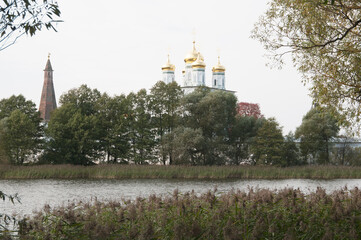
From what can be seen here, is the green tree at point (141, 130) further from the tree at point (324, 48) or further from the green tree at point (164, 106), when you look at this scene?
the tree at point (324, 48)

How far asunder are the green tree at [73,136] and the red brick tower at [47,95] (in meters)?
27.0

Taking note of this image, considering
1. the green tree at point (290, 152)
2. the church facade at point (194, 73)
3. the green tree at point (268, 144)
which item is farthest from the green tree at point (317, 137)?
the church facade at point (194, 73)

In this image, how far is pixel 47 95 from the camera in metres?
71.6

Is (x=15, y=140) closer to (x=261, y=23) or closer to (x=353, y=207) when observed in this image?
(x=261, y=23)

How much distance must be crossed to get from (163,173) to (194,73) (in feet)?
125

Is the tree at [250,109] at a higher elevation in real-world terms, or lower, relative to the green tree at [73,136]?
higher

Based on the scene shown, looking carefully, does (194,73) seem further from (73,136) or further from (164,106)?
(73,136)

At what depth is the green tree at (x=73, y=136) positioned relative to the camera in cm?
4159

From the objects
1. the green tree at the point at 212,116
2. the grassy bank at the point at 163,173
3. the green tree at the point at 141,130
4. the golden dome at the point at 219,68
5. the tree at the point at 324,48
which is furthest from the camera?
the golden dome at the point at 219,68

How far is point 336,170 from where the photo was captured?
34031 millimetres

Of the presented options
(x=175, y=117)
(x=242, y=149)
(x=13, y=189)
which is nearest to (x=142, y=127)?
(x=175, y=117)

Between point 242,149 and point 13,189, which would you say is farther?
point 242,149

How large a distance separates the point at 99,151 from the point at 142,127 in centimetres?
444

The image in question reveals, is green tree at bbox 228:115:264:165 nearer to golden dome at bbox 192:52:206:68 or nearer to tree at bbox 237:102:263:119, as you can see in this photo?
tree at bbox 237:102:263:119
